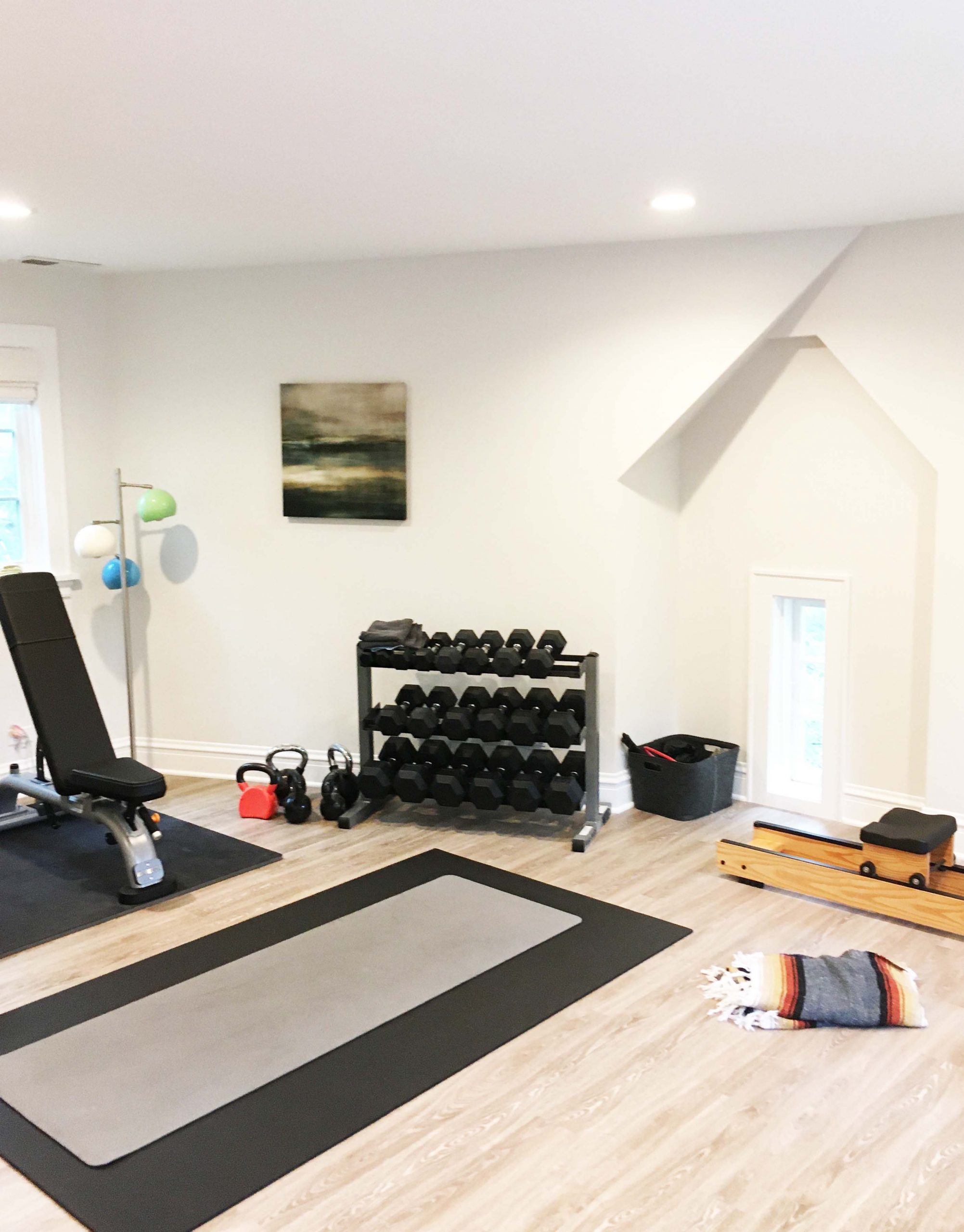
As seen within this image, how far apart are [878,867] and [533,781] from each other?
4.38ft

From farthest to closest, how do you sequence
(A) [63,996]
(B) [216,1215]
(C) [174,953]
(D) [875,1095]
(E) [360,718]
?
(E) [360,718]
(C) [174,953]
(A) [63,996]
(D) [875,1095]
(B) [216,1215]

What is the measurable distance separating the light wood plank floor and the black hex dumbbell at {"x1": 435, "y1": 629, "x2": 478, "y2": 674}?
4.02ft

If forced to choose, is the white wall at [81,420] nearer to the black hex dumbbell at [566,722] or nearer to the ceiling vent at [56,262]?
the ceiling vent at [56,262]

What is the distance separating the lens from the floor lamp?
488cm

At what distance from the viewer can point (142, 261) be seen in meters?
4.72

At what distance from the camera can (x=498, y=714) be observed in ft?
14.4

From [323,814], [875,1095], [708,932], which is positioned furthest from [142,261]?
[875,1095]

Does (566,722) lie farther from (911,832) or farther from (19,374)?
(19,374)

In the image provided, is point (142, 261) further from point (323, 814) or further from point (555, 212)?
point (323, 814)

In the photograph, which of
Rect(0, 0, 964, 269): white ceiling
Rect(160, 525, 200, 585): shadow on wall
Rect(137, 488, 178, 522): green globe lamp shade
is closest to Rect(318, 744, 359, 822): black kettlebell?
Rect(160, 525, 200, 585): shadow on wall

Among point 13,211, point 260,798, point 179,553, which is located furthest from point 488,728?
point 13,211

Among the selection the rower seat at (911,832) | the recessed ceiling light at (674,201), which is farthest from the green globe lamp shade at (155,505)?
the rower seat at (911,832)

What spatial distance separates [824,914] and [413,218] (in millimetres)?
2748

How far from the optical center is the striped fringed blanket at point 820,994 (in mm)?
2959
